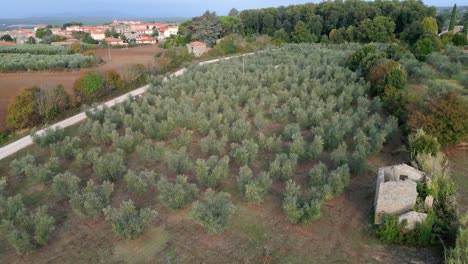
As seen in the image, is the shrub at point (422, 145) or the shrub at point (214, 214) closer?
the shrub at point (214, 214)

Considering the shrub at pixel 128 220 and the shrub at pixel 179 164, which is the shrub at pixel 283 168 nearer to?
the shrub at pixel 179 164

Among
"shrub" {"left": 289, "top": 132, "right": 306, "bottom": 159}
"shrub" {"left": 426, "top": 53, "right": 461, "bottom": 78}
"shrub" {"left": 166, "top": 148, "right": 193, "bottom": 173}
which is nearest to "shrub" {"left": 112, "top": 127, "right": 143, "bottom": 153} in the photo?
"shrub" {"left": 166, "top": 148, "right": 193, "bottom": 173}

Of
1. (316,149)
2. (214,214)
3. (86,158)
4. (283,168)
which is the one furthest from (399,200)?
(86,158)

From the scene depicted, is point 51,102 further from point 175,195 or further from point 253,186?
point 253,186

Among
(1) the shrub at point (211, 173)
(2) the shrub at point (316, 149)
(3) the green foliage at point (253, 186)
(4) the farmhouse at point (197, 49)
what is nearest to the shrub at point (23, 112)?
(1) the shrub at point (211, 173)

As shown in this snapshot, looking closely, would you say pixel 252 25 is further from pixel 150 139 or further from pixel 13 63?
pixel 150 139

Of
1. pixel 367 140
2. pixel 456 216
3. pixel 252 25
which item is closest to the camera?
→ pixel 456 216

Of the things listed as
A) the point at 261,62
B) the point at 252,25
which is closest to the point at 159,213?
the point at 261,62
